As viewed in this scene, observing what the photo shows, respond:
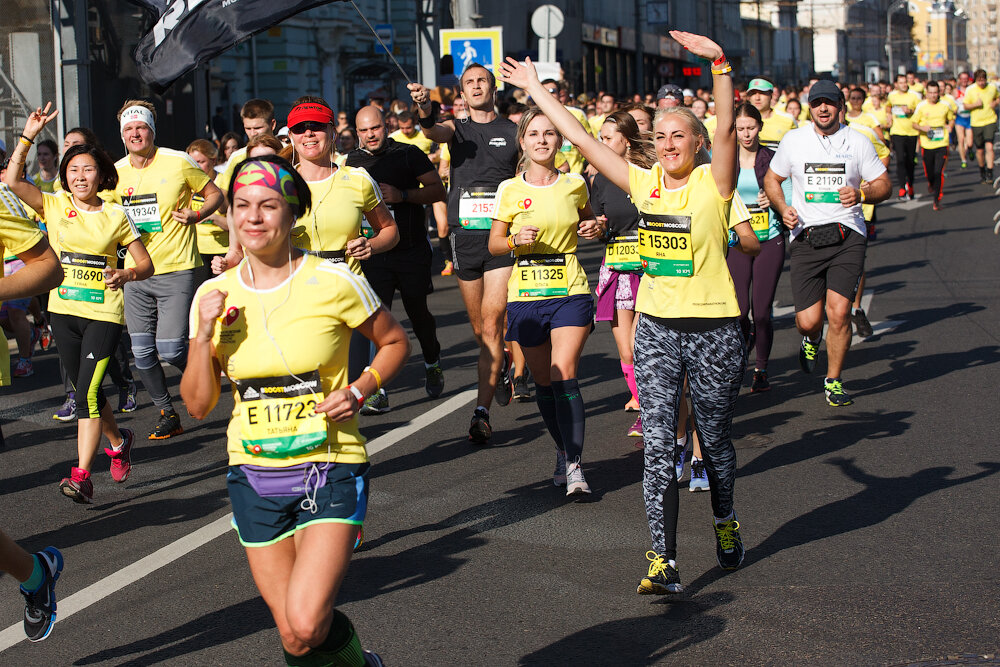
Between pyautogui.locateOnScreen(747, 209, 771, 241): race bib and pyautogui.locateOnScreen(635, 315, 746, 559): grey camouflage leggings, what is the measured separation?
4.03m

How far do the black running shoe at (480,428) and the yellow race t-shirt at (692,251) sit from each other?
2631mm

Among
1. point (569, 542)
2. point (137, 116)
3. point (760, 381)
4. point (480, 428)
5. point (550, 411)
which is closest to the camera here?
point (569, 542)

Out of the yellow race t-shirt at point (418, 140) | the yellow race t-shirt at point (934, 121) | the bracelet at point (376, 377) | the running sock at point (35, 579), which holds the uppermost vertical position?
the yellow race t-shirt at point (934, 121)

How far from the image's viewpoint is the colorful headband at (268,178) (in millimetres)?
3957

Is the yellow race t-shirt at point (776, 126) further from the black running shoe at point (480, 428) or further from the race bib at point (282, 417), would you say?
the race bib at point (282, 417)

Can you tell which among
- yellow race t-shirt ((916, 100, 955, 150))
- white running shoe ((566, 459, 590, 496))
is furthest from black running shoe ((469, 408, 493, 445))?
yellow race t-shirt ((916, 100, 955, 150))

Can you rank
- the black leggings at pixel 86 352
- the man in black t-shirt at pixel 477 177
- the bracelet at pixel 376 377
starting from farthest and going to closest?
the man in black t-shirt at pixel 477 177, the black leggings at pixel 86 352, the bracelet at pixel 376 377

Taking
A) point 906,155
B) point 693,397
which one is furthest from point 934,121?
point 693,397

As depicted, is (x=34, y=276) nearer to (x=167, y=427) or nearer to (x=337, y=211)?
(x=337, y=211)

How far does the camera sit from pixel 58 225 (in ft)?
24.2

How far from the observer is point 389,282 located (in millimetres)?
9367

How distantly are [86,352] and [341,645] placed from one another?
3964mm

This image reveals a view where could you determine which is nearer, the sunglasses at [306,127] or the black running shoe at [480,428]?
the sunglasses at [306,127]

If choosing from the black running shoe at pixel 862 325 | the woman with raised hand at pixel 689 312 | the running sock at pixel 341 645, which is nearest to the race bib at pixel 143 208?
the woman with raised hand at pixel 689 312
